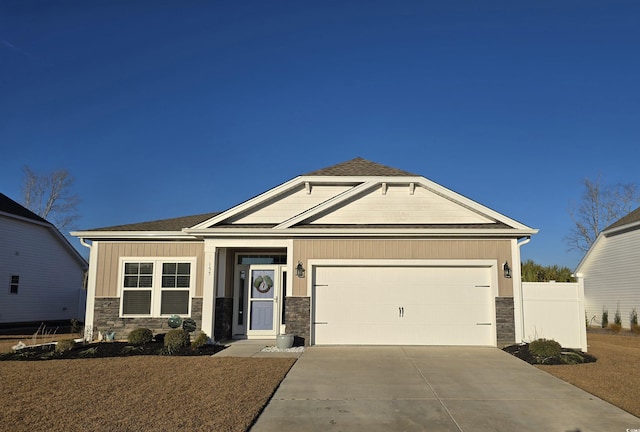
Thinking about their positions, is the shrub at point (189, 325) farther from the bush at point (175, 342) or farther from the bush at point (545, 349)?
the bush at point (545, 349)

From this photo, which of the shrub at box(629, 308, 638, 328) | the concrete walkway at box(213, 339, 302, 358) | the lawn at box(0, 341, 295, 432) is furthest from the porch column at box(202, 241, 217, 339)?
the shrub at box(629, 308, 638, 328)

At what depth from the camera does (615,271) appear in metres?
22.2

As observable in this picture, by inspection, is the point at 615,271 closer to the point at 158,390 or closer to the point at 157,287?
the point at 157,287

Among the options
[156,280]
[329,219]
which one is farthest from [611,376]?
[156,280]

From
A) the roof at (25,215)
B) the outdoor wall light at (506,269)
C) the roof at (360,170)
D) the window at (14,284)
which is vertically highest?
the roof at (360,170)

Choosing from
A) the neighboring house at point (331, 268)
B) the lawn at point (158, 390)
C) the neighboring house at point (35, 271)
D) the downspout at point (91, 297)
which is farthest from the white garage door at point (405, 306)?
the neighboring house at point (35, 271)

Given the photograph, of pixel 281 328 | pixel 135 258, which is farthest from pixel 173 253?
pixel 281 328

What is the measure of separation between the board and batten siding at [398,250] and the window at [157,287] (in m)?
3.88

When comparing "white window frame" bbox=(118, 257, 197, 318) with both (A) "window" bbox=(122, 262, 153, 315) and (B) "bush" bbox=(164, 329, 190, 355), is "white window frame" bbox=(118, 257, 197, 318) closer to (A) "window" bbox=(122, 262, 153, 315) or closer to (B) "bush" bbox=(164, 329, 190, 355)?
(A) "window" bbox=(122, 262, 153, 315)

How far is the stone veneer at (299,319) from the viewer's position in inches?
513

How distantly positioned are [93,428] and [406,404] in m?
4.26

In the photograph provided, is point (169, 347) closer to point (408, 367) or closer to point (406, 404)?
point (408, 367)

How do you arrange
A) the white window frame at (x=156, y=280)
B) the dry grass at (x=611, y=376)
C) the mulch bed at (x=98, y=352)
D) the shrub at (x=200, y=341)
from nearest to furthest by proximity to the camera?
the dry grass at (x=611, y=376) → the mulch bed at (x=98, y=352) → the shrub at (x=200, y=341) → the white window frame at (x=156, y=280)

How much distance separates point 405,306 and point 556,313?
3966 mm
